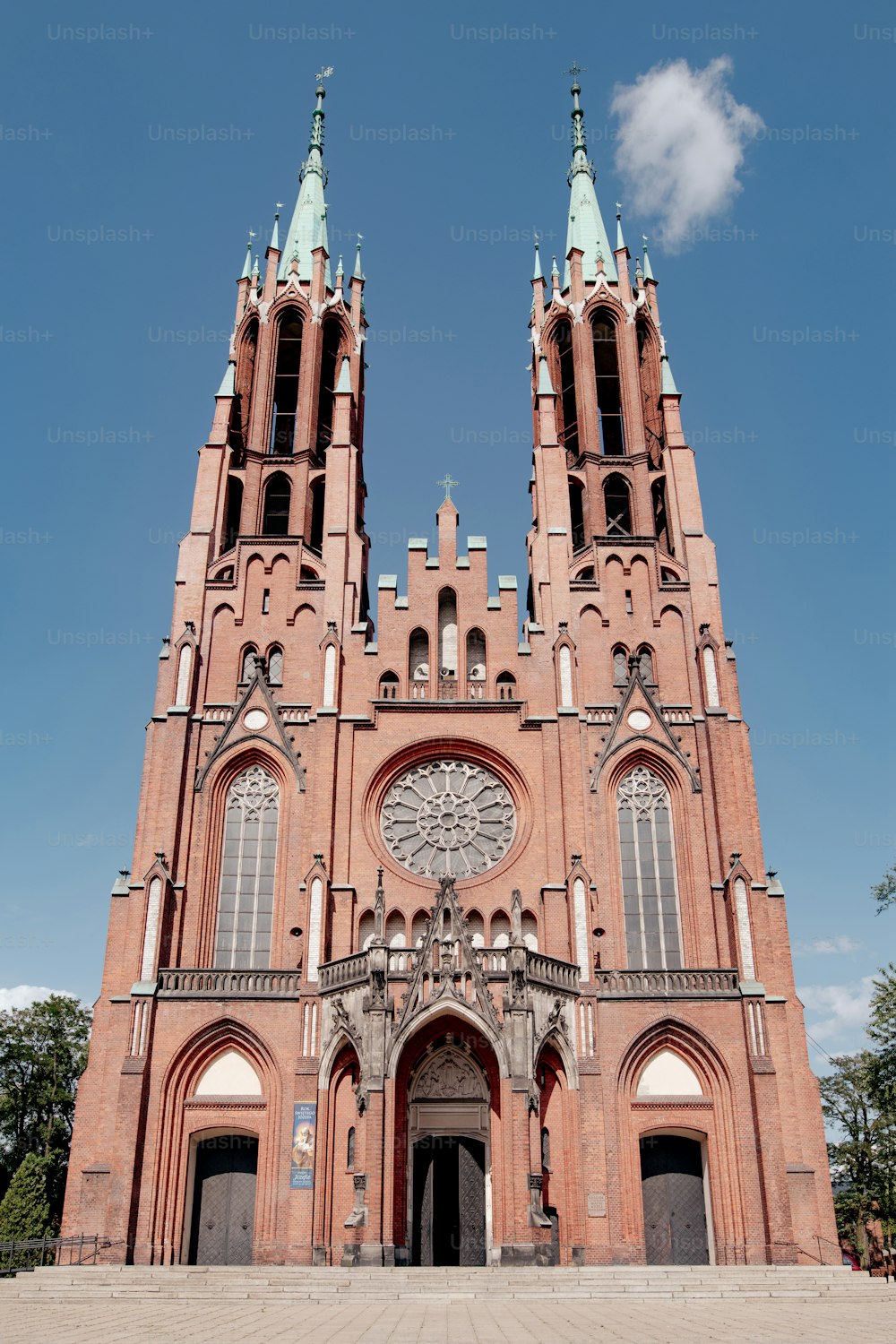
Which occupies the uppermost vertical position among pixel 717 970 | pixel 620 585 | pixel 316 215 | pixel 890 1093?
pixel 316 215

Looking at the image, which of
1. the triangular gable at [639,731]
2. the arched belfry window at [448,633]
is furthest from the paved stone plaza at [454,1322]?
the arched belfry window at [448,633]

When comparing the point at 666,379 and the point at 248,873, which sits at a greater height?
the point at 666,379

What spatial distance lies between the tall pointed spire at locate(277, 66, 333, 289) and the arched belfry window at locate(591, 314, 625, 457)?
11.5 metres

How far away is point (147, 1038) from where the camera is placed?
3034 cm

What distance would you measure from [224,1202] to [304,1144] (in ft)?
10.2

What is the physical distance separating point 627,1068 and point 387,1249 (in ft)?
26.4

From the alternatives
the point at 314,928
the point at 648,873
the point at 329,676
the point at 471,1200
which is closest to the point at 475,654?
the point at 329,676

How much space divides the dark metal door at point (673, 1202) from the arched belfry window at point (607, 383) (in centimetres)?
2559

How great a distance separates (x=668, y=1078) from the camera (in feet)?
102

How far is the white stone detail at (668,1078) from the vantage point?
101 feet

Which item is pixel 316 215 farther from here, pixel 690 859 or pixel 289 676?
pixel 690 859

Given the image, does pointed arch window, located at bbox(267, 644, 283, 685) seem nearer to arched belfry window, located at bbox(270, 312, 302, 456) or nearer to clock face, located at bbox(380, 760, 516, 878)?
clock face, located at bbox(380, 760, 516, 878)

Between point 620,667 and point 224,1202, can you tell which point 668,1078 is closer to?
point 224,1202

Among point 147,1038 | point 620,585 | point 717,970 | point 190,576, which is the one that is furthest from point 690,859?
point 190,576
